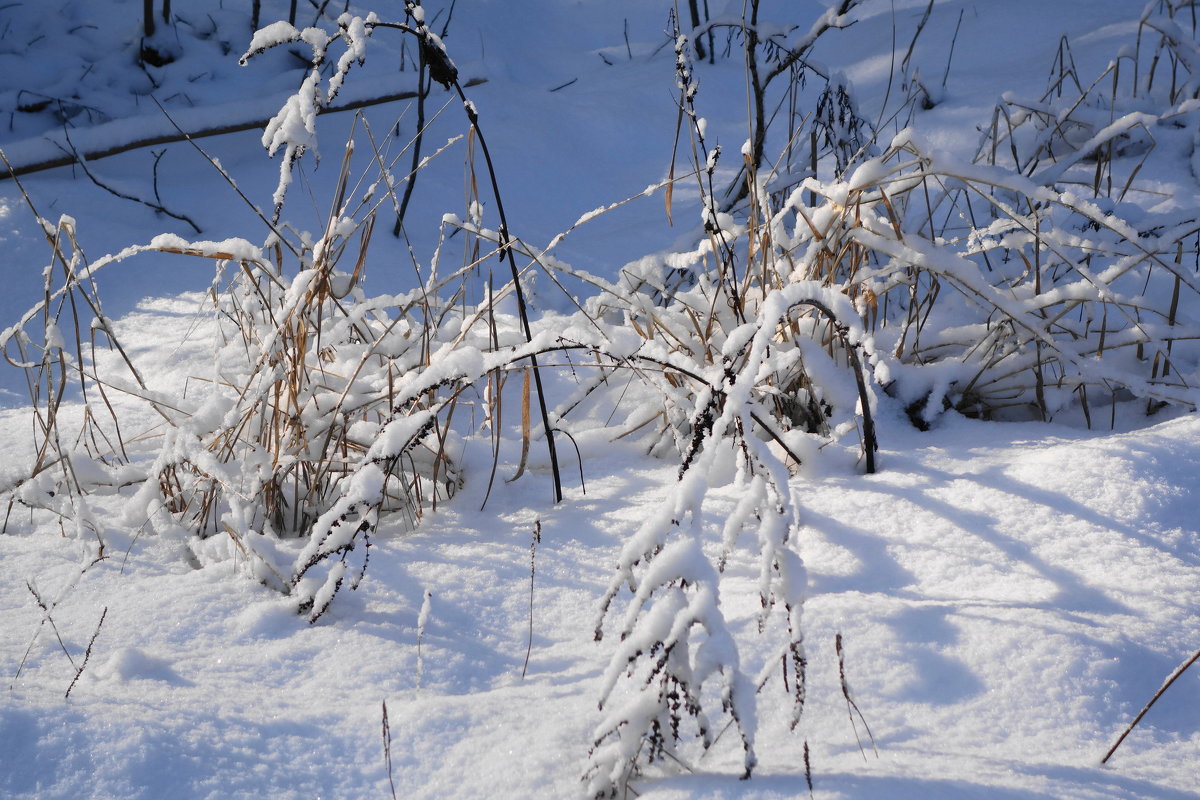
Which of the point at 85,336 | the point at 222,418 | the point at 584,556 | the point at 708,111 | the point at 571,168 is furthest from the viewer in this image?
the point at 708,111

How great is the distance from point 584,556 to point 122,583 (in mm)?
567

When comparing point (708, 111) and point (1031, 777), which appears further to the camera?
point (708, 111)

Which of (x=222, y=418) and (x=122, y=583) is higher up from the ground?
(x=222, y=418)

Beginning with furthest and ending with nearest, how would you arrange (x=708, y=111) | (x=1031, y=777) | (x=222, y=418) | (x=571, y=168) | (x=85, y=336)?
(x=708, y=111) < (x=571, y=168) < (x=85, y=336) < (x=222, y=418) < (x=1031, y=777)

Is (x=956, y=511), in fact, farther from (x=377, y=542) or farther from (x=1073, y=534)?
(x=377, y=542)

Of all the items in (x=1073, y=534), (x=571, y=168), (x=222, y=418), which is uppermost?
(x=571, y=168)

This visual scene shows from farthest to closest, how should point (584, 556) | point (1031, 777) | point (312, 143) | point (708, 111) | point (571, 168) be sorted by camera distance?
point (708, 111) → point (571, 168) → point (584, 556) → point (312, 143) → point (1031, 777)

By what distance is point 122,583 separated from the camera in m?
1.14

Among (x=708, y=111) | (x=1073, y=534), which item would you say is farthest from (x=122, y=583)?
(x=708, y=111)

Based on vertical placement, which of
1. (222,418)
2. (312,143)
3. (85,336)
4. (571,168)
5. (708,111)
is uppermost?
(708,111)

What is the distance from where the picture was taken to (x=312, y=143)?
1.09 metres

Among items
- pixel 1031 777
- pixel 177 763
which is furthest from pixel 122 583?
pixel 1031 777

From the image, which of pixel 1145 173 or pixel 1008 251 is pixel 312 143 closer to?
pixel 1008 251

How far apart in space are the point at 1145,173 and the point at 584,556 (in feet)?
6.40
